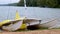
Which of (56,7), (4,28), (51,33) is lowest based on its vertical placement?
(56,7)

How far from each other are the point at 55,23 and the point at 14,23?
8.99 ft

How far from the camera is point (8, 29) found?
45.8 feet

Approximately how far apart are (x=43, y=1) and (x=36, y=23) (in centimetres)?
3957

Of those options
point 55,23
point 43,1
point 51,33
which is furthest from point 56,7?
point 51,33

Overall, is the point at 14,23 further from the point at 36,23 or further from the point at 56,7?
the point at 56,7

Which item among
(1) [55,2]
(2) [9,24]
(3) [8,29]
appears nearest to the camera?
(3) [8,29]

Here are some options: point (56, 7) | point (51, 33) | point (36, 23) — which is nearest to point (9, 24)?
point (36, 23)

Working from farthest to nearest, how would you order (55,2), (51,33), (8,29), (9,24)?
(55,2)
(9,24)
(8,29)
(51,33)

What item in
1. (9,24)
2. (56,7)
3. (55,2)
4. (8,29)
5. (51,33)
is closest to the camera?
(51,33)

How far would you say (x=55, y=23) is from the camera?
603 inches

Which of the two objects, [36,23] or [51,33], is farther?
[36,23]

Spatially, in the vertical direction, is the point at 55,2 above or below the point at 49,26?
below

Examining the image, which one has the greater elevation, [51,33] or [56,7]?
[51,33]

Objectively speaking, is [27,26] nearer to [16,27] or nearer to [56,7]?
[16,27]
